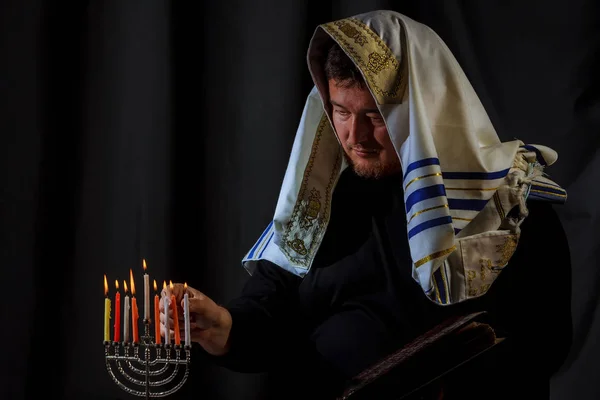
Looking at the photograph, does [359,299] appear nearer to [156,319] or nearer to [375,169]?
[375,169]

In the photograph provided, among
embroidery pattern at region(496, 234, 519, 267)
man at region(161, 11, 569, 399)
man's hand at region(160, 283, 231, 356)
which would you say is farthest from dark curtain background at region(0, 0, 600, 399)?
embroidery pattern at region(496, 234, 519, 267)

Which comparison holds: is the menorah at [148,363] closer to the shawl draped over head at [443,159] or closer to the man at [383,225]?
the man at [383,225]

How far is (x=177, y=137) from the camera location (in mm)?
2082

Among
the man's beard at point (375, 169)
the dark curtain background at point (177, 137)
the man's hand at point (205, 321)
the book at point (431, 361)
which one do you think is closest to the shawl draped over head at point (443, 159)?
the man's beard at point (375, 169)

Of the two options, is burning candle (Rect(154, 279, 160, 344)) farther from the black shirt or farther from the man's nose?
the man's nose

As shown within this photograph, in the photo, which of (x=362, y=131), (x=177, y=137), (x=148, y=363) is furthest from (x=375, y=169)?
(x=177, y=137)

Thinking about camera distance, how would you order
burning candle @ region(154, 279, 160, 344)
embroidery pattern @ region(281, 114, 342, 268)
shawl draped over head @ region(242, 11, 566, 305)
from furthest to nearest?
embroidery pattern @ region(281, 114, 342, 268) < shawl draped over head @ region(242, 11, 566, 305) < burning candle @ region(154, 279, 160, 344)

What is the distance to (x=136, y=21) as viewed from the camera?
6.57 feet

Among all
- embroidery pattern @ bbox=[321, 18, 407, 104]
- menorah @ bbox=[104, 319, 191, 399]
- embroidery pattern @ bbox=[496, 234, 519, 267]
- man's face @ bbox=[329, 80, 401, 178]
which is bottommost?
menorah @ bbox=[104, 319, 191, 399]

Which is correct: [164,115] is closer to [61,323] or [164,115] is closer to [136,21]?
[136,21]

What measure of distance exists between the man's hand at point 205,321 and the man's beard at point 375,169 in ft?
1.26

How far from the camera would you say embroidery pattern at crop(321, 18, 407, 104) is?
57.1 inches

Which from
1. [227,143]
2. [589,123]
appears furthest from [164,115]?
[589,123]

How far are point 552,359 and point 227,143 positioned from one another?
0.97 metres
